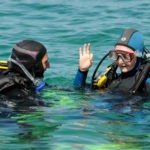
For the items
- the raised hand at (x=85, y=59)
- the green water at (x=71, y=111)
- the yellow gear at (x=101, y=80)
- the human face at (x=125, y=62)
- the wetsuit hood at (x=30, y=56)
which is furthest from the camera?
the yellow gear at (x=101, y=80)

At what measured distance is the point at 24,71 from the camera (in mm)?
6828

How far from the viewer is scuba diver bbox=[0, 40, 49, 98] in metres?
6.80

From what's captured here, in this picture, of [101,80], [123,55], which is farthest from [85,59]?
[123,55]

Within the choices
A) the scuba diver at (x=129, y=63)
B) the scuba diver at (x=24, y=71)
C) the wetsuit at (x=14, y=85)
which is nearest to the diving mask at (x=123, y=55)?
the scuba diver at (x=129, y=63)

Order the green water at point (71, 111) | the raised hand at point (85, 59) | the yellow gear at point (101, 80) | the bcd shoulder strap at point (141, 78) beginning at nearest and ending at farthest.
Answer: the green water at point (71, 111)
the bcd shoulder strap at point (141, 78)
the raised hand at point (85, 59)
the yellow gear at point (101, 80)

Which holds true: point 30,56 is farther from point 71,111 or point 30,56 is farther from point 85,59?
point 85,59

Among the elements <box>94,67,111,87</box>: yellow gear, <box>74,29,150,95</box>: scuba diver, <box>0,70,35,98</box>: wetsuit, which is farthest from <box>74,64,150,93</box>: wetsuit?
<box>0,70,35,98</box>: wetsuit

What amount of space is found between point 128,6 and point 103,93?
26.9 feet

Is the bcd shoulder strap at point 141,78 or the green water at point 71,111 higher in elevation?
the bcd shoulder strap at point 141,78

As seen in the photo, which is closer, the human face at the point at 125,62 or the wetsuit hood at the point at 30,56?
the wetsuit hood at the point at 30,56

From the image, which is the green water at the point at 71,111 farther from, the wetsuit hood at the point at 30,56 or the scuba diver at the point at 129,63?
the wetsuit hood at the point at 30,56

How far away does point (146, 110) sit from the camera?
7.18m

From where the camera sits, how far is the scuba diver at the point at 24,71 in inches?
268

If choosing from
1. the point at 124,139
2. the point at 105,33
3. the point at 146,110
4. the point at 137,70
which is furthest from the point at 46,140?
the point at 105,33
